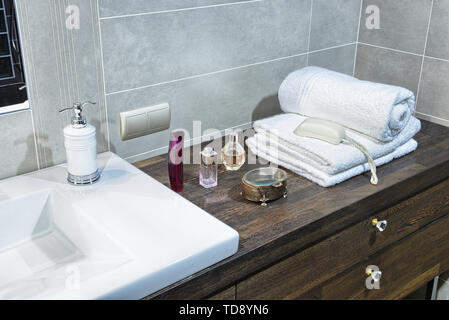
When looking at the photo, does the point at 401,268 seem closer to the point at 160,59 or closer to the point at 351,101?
the point at 351,101

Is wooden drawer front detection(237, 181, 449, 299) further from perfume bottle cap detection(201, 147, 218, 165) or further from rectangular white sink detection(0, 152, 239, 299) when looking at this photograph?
perfume bottle cap detection(201, 147, 218, 165)

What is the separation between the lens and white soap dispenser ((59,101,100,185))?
1.13 metres

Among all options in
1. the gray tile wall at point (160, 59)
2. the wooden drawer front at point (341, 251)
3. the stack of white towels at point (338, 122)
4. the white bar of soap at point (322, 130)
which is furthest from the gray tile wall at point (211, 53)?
the wooden drawer front at point (341, 251)

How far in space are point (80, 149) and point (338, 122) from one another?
0.68 m

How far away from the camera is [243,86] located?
155 centimetres

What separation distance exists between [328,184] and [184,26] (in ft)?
1.79

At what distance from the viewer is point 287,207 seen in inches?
46.6

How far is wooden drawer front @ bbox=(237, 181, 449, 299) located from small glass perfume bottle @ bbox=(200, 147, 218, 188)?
270mm

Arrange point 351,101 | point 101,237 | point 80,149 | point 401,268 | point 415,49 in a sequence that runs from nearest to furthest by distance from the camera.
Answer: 1. point 101,237
2. point 80,149
3. point 351,101
4. point 401,268
5. point 415,49

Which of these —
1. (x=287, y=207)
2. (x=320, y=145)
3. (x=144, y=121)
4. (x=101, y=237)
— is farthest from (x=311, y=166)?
(x=101, y=237)

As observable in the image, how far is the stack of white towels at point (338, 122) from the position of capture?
1.30m

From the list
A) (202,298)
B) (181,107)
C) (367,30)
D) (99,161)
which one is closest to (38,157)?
(99,161)

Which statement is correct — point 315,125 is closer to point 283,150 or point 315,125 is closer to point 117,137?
point 283,150

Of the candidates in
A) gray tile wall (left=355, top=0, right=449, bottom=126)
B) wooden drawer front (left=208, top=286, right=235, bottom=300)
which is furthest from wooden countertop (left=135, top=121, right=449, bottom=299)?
gray tile wall (left=355, top=0, right=449, bottom=126)
